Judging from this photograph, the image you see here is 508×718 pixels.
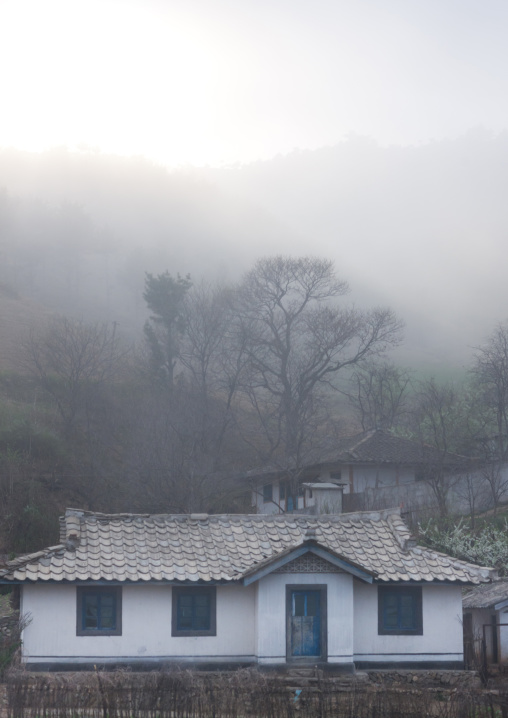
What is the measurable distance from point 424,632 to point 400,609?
0.78m

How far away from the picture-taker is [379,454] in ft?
137

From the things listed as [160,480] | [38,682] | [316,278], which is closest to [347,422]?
[316,278]

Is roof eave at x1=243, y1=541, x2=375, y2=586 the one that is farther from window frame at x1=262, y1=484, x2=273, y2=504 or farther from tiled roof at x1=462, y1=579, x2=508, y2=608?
window frame at x1=262, y1=484, x2=273, y2=504

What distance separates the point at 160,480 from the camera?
123 ft

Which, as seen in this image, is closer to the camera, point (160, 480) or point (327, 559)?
point (327, 559)

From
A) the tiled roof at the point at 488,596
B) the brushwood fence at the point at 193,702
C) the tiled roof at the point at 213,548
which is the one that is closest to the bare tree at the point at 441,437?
the tiled roof at the point at 488,596

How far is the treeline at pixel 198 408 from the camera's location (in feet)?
126

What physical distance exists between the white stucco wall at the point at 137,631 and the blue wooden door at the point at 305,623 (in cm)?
106

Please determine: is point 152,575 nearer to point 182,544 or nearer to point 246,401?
point 182,544

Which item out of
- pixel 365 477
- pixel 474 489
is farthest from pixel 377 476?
pixel 474 489

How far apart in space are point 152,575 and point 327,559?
418 cm

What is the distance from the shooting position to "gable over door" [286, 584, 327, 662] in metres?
19.3

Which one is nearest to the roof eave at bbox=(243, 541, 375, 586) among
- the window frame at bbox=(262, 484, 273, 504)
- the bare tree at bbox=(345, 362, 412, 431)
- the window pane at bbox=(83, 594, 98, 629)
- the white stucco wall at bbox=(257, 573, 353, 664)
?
the white stucco wall at bbox=(257, 573, 353, 664)

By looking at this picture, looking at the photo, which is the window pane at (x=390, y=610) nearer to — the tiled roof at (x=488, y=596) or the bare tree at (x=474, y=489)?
the tiled roof at (x=488, y=596)
